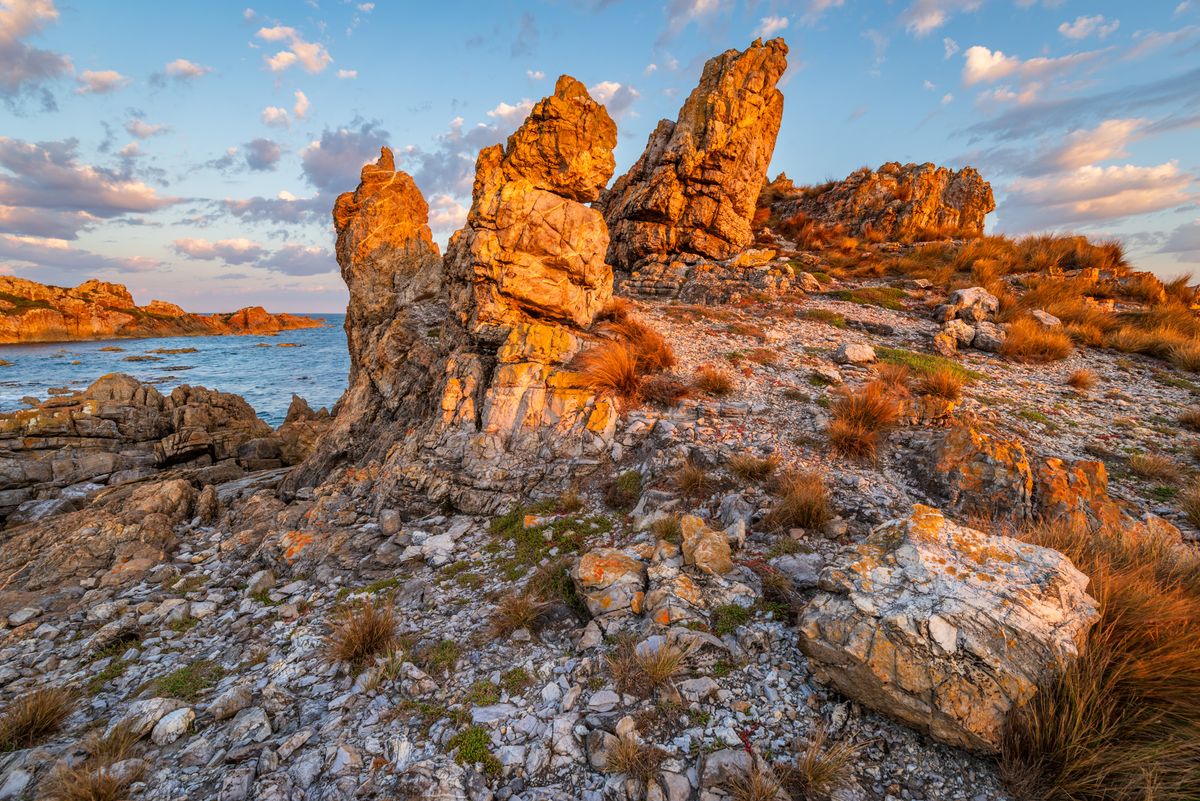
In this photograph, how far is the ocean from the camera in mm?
36125

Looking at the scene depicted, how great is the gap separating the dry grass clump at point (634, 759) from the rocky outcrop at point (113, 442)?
62.3 feet

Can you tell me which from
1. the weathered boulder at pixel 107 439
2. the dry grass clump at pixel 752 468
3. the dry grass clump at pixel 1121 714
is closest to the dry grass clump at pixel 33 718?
the dry grass clump at pixel 1121 714

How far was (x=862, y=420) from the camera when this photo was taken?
8.31m

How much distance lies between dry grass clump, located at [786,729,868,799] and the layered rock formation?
19.9 feet

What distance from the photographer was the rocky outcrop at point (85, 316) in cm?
8544

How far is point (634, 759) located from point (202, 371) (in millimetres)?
64009

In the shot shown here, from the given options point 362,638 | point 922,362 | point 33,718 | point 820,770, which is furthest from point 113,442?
point 922,362

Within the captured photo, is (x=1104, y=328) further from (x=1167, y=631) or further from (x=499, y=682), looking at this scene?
(x=499, y=682)

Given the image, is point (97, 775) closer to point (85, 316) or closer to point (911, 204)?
point (911, 204)

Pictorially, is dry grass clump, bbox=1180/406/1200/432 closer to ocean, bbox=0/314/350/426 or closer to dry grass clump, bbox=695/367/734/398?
dry grass clump, bbox=695/367/734/398

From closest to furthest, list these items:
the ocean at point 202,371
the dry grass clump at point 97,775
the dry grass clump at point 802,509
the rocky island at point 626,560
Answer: the rocky island at point 626,560 → the dry grass clump at point 97,775 → the dry grass clump at point 802,509 → the ocean at point 202,371

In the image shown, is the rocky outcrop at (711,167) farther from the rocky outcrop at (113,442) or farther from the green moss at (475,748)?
the green moss at (475,748)

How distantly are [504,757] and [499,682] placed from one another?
0.81 m

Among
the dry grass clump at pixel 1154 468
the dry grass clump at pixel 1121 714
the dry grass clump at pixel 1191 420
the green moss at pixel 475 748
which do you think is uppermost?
the dry grass clump at pixel 1191 420
